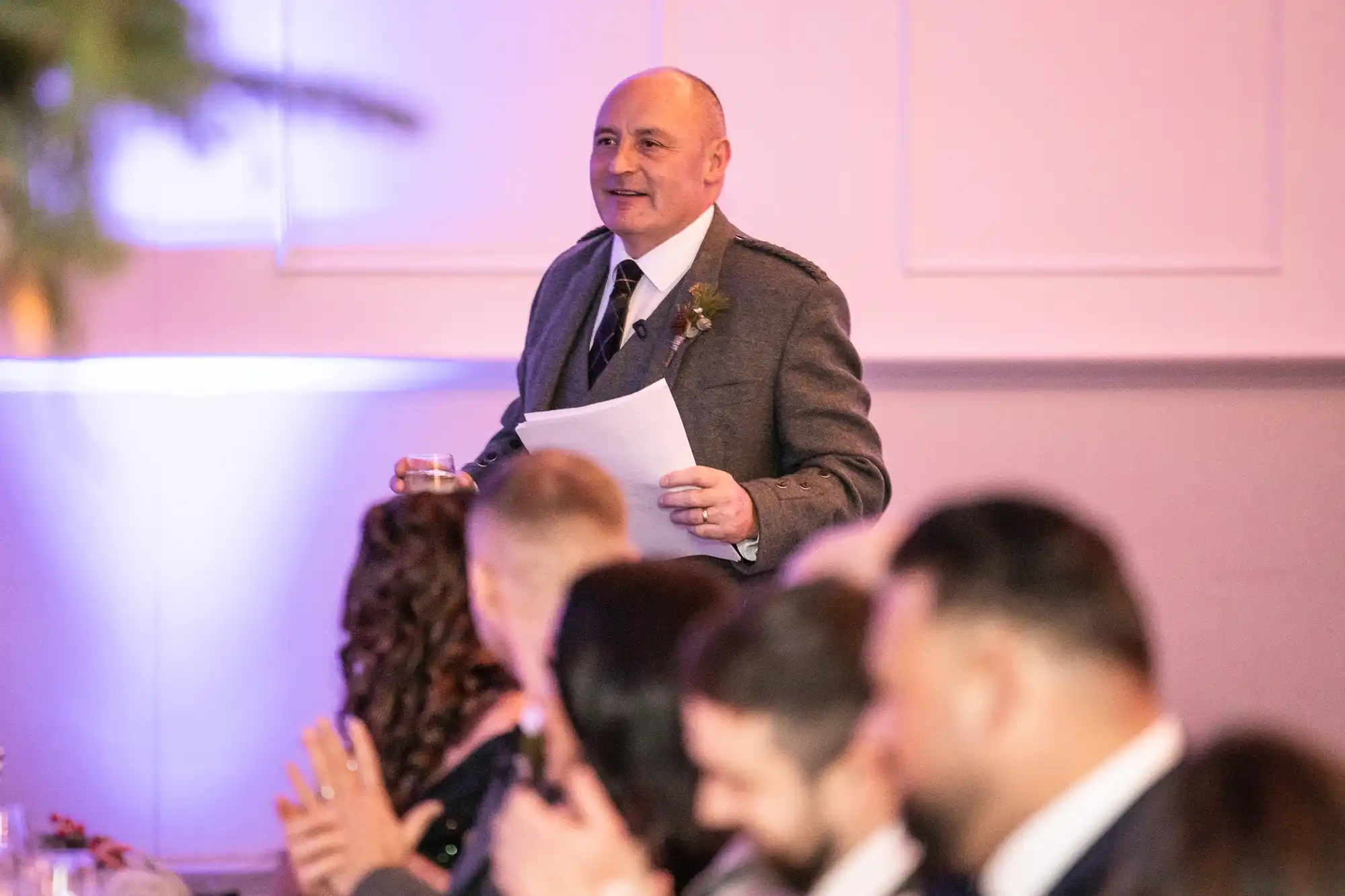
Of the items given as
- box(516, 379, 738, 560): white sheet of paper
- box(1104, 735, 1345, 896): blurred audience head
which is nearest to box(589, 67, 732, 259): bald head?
box(516, 379, 738, 560): white sheet of paper

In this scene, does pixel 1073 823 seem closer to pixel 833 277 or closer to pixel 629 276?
pixel 629 276

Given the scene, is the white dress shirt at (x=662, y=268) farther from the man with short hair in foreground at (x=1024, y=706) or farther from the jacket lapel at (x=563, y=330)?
the man with short hair in foreground at (x=1024, y=706)

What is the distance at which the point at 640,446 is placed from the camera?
2.57m

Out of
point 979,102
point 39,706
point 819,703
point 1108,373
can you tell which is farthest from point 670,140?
point 39,706

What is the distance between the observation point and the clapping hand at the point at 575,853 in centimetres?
153

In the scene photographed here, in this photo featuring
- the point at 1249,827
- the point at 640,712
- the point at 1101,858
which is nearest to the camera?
the point at 1249,827

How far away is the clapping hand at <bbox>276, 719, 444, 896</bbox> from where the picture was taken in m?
1.91

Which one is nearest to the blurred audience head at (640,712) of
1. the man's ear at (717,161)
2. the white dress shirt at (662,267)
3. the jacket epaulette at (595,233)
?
the white dress shirt at (662,267)

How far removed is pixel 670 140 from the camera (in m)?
2.98

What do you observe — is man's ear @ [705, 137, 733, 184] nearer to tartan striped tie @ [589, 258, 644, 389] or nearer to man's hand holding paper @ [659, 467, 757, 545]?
tartan striped tie @ [589, 258, 644, 389]

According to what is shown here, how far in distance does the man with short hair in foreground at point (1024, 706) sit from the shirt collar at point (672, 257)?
165 cm

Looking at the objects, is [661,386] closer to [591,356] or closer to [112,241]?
[591,356]

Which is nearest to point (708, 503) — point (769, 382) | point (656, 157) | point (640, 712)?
point (769, 382)

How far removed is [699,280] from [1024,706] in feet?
5.61
